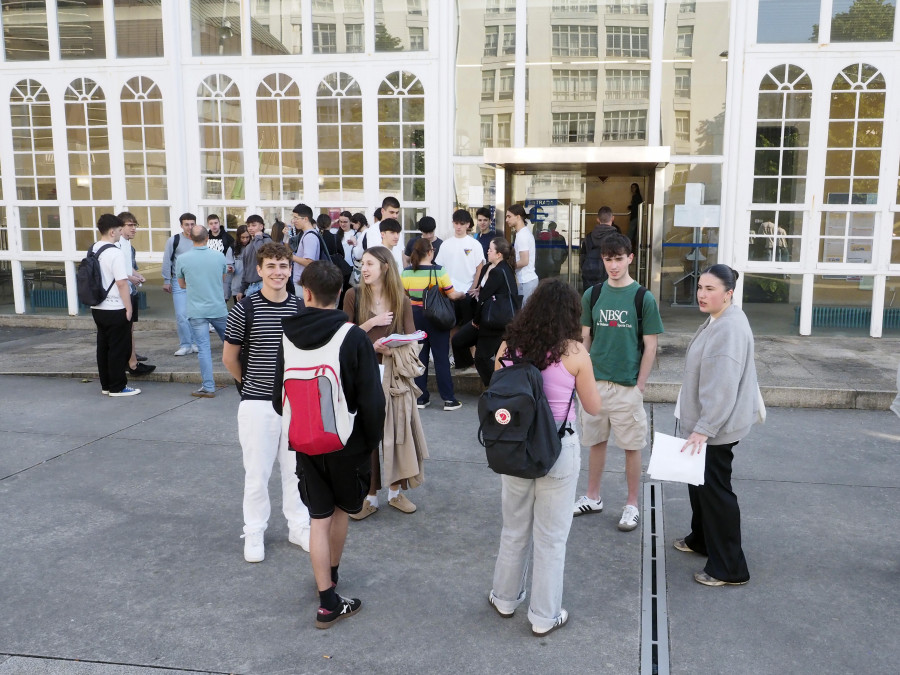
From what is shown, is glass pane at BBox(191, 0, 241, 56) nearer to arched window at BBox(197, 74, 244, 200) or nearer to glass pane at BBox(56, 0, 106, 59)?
arched window at BBox(197, 74, 244, 200)

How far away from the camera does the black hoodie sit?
11.6ft

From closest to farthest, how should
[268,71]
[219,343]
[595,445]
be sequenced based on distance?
[595,445], [219,343], [268,71]

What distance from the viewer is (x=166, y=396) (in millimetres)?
8148

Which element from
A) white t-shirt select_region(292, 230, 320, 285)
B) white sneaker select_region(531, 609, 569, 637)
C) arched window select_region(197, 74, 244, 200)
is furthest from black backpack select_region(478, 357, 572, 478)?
arched window select_region(197, 74, 244, 200)

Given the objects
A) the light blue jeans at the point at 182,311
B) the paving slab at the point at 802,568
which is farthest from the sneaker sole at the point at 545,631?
the light blue jeans at the point at 182,311

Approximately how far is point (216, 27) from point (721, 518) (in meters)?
10.5

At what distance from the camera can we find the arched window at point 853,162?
998 cm

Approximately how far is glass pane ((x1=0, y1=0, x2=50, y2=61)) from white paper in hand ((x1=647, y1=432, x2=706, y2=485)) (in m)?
11.8

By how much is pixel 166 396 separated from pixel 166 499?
3.04 metres

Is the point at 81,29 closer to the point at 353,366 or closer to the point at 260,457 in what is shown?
the point at 260,457

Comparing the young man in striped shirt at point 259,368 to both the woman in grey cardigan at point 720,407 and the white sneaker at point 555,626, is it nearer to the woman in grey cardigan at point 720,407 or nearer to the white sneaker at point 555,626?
the white sneaker at point 555,626

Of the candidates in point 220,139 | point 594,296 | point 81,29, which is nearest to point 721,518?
point 594,296

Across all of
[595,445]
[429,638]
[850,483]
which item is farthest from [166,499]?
[850,483]

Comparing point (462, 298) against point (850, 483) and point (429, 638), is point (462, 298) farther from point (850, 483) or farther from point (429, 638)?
point (429, 638)
